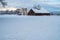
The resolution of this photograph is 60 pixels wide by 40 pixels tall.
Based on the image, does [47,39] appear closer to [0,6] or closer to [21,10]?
[0,6]

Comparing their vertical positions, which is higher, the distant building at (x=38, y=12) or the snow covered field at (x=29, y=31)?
the snow covered field at (x=29, y=31)

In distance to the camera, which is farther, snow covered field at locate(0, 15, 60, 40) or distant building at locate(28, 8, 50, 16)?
distant building at locate(28, 8, 50, 16)

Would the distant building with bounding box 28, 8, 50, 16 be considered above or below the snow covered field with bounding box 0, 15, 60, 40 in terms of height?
below

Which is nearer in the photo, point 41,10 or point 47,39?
point 47,39

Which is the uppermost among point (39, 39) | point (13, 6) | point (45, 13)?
point (39, 39)

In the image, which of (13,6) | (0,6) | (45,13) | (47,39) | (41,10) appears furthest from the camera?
(45,13)

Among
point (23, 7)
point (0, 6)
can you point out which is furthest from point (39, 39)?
point (23, 7)

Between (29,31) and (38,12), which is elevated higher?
(29,31)

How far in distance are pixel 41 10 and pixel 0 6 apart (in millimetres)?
2281

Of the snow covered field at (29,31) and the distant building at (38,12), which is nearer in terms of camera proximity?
the snow covered field at (29,31)

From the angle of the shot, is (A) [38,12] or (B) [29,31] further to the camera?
(A) [38,12]

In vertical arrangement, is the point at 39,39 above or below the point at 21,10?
above

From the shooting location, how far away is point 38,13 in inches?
336

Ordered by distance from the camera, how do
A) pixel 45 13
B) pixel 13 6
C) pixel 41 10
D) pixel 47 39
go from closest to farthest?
pixel 47 39
pixel 13 6
pixel 41 10
pixel 45 13
